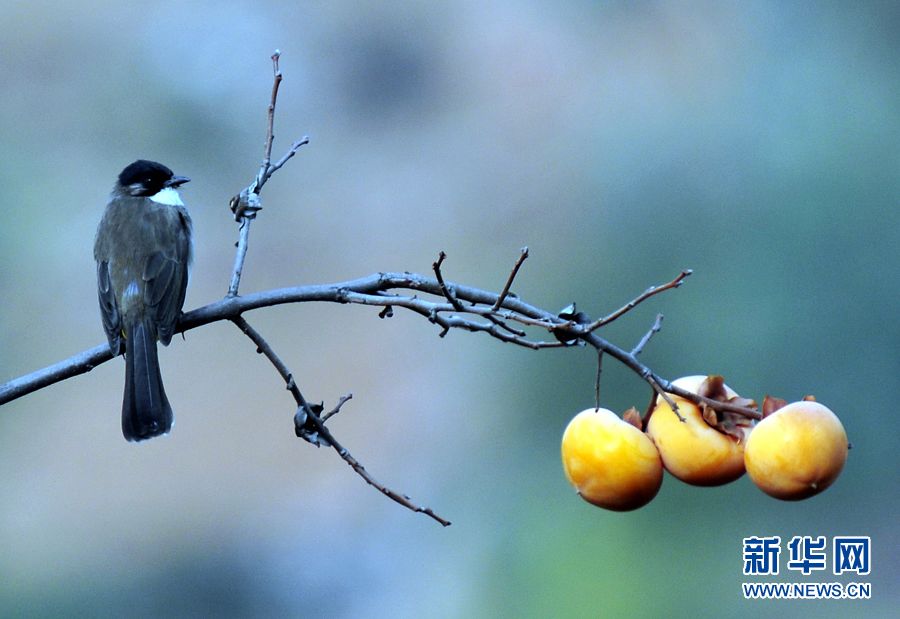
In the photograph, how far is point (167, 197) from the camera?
96.0 inches

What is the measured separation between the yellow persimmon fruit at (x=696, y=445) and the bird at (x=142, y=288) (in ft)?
3.38

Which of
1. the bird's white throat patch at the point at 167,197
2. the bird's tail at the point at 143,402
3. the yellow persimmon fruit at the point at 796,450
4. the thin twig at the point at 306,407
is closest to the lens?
the yellow persimmon fruit at the point at 796,450

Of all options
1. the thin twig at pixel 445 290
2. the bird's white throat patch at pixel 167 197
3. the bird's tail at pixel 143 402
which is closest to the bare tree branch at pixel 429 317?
the thin twig at pixel 445 290

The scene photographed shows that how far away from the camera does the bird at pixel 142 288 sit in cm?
196

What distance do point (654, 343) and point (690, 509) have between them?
691 mm

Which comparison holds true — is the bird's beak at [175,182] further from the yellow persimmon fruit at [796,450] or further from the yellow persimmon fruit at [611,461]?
the yellow persimmon fruit at [796,450]

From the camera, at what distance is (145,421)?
196 centimetres

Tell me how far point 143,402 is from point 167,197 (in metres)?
0.67

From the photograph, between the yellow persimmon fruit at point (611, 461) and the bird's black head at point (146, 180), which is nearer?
the yellow persimmon fruit at point (611, 461)

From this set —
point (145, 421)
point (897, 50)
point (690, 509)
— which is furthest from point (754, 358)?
point (145, 421)

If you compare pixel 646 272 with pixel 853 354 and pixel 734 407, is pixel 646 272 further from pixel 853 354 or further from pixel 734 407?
pixel 734 407

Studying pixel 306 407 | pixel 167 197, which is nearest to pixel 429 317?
pixel 306 407

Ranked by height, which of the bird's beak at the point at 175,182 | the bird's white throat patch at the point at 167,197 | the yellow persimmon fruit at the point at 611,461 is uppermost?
the bird's beak at the point at 175,182

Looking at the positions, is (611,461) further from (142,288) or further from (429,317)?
(142,288)
